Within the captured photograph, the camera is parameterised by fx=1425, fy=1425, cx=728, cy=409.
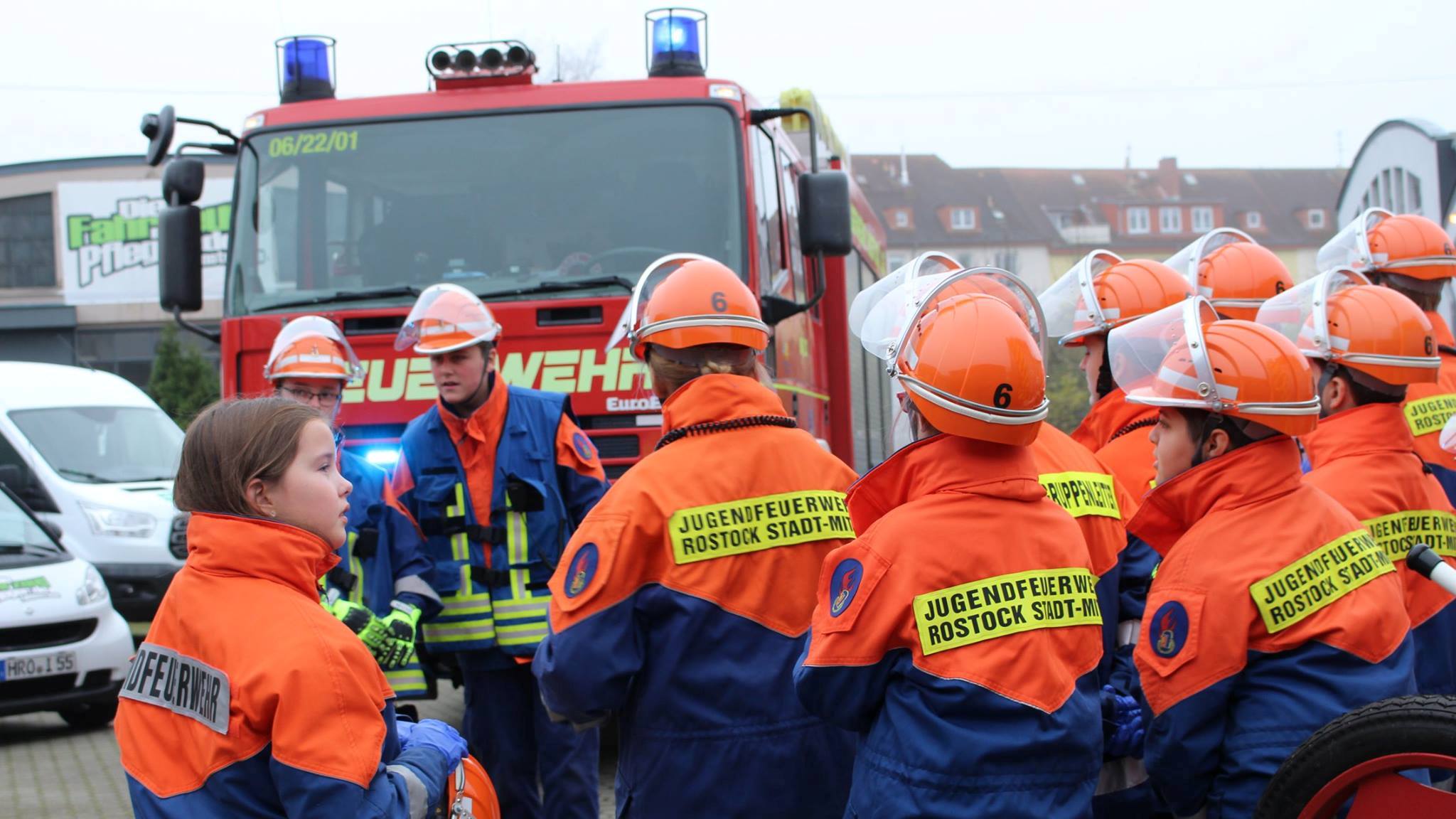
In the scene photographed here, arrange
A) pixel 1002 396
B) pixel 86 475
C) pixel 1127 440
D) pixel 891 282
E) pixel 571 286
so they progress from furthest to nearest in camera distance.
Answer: pixel 86 475 < pixel 571 286 < pixel 1127 440 < pixel 891 282 < pixel 1002 396

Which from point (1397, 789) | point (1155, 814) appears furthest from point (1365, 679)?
point (1155, 814)

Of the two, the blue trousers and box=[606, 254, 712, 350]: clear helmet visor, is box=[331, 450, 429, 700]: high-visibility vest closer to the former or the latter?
the blue trousers

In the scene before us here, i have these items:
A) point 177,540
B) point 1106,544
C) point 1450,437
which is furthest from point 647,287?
point 177,540

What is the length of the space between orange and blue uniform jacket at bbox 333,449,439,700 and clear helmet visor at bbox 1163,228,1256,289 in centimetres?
297

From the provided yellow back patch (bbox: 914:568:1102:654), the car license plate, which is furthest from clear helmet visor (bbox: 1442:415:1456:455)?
the car license plate

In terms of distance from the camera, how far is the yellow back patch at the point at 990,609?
264cm

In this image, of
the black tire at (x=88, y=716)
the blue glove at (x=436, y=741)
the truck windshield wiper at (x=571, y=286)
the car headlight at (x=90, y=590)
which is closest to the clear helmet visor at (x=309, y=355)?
the truck windshield wiper at (x=571, y=286)

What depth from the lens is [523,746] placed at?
4930 millimetres

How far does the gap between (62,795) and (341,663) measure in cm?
600

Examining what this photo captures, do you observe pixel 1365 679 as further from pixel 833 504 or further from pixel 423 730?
pixel 423 730

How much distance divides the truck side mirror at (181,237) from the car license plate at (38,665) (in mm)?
2637

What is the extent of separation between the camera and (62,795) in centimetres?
741

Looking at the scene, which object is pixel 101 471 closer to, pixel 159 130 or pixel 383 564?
pixel 159 130

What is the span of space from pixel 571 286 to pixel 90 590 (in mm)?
4529
